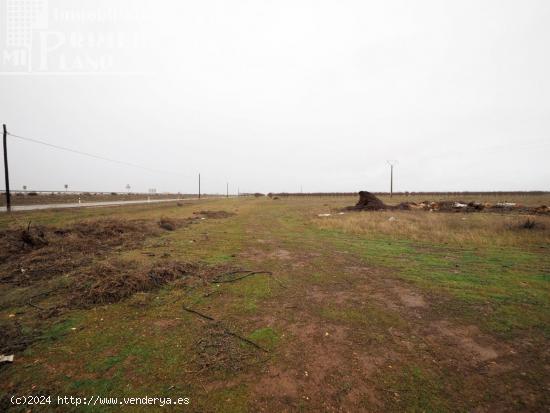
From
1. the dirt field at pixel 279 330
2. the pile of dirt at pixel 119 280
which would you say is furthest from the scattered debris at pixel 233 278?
the pile of dirt at pixel 119 280

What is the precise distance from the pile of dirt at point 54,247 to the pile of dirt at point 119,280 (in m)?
1.63

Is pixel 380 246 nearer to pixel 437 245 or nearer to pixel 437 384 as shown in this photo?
pixel 437 245

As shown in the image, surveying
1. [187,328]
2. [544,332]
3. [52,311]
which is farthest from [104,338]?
[544,332]

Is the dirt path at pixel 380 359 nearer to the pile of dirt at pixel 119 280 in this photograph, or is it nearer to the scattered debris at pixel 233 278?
the scattered debris at pixel 233 278

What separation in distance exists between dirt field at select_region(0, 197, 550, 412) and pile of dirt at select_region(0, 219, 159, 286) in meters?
0.08

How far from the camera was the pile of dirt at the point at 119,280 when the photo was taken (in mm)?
4903

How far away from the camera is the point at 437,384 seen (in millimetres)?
2797

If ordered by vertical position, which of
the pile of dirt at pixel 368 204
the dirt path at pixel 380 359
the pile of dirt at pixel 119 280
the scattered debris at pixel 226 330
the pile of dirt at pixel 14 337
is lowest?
the dirt path at pixel 380 359

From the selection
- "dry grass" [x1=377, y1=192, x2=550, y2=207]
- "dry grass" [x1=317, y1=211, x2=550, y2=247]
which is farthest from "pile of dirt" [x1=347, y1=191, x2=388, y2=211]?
"dry grass" [x1=377, y1=192, x2=550, y2=207]

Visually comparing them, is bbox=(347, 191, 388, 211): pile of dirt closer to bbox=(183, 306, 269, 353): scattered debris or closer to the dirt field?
the dirt field

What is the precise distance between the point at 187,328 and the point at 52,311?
2.71 metres

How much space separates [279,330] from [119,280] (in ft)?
12.9

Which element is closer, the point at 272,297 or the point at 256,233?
the point at 272,297

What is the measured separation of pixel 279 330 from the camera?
153 inches
